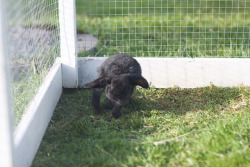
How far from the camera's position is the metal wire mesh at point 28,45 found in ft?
10.4

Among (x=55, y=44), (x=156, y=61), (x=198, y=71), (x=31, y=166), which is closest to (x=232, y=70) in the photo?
(x=198, y=71)

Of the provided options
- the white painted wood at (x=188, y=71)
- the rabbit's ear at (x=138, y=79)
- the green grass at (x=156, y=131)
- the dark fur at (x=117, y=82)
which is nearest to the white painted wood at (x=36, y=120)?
the green grass at (x=156, y=131)

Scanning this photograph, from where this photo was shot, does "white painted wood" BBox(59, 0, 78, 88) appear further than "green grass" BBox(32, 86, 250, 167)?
Yes

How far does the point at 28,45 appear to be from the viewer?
3.76m

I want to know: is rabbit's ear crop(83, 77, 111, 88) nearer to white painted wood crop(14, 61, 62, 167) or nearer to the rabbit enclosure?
the rabbit enclosure

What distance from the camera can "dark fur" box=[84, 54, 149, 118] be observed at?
4.21 metres

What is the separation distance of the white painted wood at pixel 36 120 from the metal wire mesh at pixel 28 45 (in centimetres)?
10

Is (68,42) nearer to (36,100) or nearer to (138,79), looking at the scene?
(138,79)

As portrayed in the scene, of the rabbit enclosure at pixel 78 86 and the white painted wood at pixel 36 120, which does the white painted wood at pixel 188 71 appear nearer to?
the rabbit enclosure at pixel 78 86

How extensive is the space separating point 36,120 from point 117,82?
1.05 metres

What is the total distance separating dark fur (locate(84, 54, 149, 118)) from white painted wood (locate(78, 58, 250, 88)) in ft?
2.41

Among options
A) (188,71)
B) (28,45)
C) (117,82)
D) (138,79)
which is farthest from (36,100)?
(188,71)

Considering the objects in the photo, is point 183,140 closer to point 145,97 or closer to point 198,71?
point 145,97

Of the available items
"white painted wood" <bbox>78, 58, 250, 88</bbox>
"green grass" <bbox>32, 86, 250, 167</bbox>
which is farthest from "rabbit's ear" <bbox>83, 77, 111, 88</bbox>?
"white painted wood" <bbox>78, 58, 250, 88</bbox>
